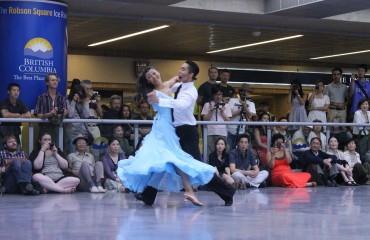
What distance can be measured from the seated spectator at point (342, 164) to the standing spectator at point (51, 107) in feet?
18.1

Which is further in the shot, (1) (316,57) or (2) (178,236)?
(1) (316,57)

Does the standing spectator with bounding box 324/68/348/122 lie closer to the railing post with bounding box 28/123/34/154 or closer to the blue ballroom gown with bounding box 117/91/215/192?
the railing post with bounding box 28/123/34/154

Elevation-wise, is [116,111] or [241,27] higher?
[241,27]

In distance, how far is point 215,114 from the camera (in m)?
16.0

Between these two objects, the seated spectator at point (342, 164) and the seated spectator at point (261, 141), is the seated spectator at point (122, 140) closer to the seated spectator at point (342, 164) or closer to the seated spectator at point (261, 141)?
the seated spectator at point (261, 141)

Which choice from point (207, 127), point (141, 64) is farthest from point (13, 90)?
point (141, 64)

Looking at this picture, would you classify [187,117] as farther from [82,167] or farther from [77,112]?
[77,112]

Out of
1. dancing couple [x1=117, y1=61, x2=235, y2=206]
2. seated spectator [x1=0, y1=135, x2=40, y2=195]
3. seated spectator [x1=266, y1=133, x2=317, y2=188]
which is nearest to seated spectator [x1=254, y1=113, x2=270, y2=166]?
seated spectator [x1=266, y1=133, x2=317, y2=188]

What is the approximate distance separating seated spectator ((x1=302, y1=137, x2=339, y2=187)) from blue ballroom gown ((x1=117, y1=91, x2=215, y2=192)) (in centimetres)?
566

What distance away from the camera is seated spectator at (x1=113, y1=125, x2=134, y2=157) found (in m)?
14.7

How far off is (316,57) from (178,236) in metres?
21.7

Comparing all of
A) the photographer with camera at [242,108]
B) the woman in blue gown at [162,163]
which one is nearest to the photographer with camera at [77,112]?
the photographer with camera at [242,108]

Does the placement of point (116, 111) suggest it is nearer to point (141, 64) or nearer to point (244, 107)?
point (244, 107)

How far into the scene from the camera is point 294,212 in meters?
10.8
